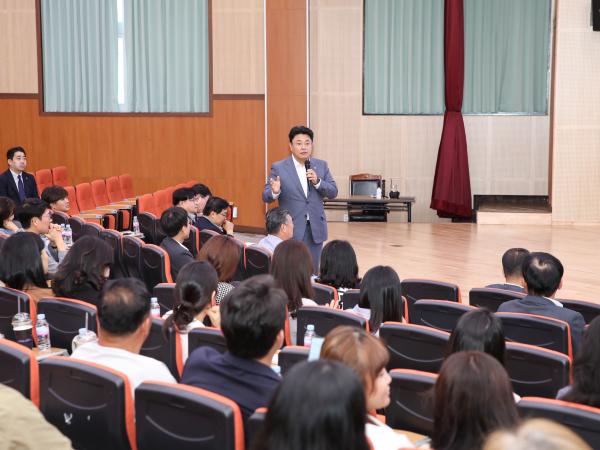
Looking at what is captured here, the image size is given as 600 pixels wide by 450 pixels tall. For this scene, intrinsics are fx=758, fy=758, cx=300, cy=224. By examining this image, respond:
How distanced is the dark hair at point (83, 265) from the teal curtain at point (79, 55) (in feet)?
30.2

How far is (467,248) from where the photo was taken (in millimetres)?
10078

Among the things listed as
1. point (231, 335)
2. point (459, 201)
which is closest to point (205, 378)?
point (231, 335)

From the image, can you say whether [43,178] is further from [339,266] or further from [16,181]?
[339,266]

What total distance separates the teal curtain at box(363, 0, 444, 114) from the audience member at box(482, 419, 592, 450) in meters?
12.2

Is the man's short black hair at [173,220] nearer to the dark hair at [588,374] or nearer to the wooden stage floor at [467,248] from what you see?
the wooden stage floor at [467,248]

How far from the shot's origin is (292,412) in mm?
1548

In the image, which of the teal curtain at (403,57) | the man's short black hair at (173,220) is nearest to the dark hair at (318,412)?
the man's short black hair at (173,220)

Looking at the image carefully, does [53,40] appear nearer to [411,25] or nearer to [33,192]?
[33,192]

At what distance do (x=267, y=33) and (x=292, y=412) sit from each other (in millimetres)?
10734

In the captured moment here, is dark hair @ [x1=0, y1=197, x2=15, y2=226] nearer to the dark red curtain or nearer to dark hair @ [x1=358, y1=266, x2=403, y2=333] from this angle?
dark hair @ [x1=358, y1=266, x2=403, y2=333]

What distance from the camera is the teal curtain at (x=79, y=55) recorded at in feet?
41.0

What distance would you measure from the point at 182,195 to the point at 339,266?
3.29 meters

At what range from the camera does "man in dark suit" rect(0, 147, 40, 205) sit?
9.15 m

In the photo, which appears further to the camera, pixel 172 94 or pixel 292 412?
pixel 172 94
